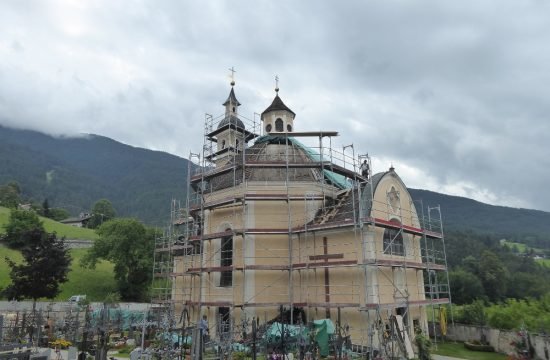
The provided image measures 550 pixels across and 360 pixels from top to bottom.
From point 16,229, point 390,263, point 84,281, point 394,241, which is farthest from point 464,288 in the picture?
point 16,229

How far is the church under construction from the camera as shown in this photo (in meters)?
23.3

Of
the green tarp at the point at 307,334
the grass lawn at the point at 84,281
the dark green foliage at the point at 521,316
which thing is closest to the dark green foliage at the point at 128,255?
the grass lawn at the point at 84,281

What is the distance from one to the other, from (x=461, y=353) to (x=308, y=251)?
33.7 feet

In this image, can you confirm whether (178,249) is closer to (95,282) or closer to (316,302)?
(316,302)

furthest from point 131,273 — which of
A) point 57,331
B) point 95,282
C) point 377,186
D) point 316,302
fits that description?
point 377,186

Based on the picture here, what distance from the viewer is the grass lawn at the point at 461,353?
896 inches

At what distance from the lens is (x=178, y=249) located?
34.2 metres

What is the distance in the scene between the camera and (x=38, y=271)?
37.0 meters

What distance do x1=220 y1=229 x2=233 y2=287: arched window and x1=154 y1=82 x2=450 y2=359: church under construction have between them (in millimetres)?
72

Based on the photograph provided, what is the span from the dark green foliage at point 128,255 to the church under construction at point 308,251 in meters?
16.2

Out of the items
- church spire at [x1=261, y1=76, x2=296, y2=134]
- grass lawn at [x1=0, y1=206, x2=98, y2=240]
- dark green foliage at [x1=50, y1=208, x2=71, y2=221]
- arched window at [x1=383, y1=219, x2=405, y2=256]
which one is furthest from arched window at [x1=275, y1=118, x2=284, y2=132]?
dark green foliage at [x1=50, y1=208, x2=71, y2=221]

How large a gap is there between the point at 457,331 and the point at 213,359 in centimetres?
1824

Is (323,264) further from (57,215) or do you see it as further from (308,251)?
(57,215)

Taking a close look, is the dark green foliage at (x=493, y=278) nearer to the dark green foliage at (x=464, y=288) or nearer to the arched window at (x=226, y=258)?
the dark green foliage at (x=464, y=288)
